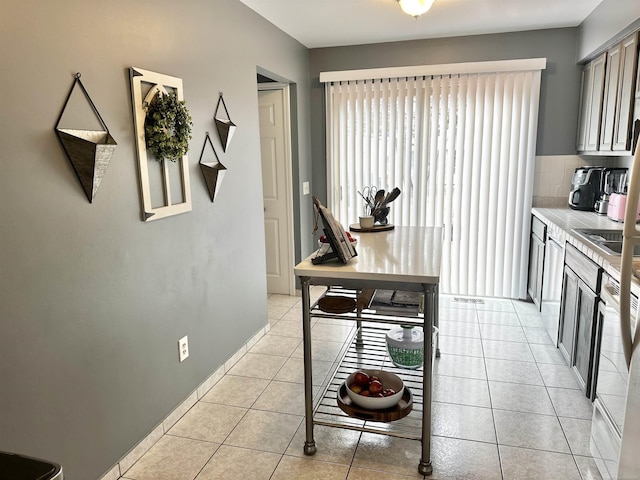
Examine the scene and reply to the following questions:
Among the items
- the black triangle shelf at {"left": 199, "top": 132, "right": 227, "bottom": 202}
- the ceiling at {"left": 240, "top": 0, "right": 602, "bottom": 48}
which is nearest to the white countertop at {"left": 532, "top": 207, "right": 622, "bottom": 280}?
the ceiling at {"left": 240, "top": 0, "right": 602, "bottom": 48}

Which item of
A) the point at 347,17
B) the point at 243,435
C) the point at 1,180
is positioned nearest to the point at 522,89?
the point at 347,17

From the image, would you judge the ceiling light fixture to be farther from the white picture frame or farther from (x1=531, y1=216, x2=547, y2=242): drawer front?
(x1=531, y1=216, x2=547, y2=242): drawer front

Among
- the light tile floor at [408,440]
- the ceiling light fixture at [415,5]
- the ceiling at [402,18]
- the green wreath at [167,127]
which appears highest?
the ceiling at [402,18]

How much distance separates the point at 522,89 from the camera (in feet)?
13.2

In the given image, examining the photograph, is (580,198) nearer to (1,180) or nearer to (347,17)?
(347,17)

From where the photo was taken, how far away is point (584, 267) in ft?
8.61

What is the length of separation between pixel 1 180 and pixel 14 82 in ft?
1.11

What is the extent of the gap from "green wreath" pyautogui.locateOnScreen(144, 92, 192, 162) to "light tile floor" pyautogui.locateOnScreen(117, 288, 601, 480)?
1473 mm

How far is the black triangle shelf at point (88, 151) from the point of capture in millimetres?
1721


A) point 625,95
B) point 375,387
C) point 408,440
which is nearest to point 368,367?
point 408,440

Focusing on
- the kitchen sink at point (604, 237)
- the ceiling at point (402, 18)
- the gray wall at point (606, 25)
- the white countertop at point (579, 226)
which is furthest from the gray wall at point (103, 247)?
the gray wall at point (606, 25)

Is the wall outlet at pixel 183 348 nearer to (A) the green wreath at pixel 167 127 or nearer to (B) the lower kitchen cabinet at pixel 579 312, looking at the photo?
(A) the green wreath at pixel 167 127

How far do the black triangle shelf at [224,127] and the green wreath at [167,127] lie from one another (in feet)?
1.64

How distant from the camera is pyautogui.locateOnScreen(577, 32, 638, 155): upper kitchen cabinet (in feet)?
9.61
